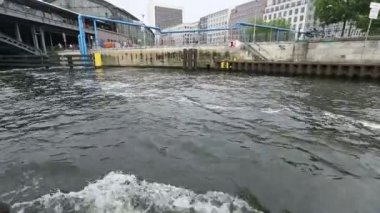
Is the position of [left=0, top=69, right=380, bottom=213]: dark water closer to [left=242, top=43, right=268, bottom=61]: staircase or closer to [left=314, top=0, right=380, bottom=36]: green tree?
[left=242, top=43, right=268, bottom=61]: staircase

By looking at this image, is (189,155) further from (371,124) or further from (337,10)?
(337,10)

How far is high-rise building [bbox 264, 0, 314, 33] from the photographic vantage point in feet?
332

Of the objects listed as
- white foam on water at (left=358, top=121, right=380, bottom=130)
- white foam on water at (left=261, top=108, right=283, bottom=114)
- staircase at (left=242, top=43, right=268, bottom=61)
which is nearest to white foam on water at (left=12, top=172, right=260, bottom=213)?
white foam on water at (left=261, top=108, right=283, bottom=114)

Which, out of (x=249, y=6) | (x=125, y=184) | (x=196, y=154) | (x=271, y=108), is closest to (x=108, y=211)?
(x=125, y=184)

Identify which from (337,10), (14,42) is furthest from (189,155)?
(337,10)

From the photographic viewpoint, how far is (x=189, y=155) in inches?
286

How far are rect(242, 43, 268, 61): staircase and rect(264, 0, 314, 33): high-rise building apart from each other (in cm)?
7063

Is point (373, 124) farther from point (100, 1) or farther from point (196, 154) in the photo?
point (100, 1)

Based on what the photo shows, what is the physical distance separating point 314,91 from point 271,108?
6.72 metres

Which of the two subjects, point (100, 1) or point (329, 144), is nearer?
point (329, 144)

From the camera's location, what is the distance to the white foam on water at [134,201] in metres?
4.88

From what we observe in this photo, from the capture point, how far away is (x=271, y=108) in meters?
12.5

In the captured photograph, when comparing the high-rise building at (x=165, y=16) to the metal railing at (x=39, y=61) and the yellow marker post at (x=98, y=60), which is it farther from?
the metal railing at (x=39, y=61)

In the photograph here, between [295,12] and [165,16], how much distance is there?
3684 inches
